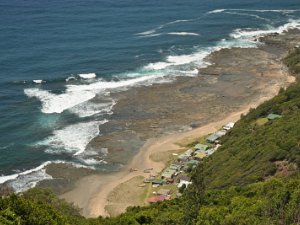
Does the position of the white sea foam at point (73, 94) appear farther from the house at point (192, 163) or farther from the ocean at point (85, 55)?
the house at point (192, 163)

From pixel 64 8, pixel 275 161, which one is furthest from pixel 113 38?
pixel 275 161

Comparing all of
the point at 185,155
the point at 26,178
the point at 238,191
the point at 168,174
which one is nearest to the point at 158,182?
the point at 168,174

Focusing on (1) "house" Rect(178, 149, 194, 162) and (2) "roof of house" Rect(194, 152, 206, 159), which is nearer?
(2) "roof of house" Rect(194, 152, 206, 159)

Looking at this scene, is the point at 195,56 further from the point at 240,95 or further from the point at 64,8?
the point at 64,8

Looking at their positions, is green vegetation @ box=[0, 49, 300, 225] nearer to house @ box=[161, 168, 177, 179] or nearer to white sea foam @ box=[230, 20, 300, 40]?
house @ box=[161, 168, 177, 179]

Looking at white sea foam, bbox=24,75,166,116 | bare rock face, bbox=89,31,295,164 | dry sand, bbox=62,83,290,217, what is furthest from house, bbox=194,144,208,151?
white sea foam, bbox=24,75,166,116

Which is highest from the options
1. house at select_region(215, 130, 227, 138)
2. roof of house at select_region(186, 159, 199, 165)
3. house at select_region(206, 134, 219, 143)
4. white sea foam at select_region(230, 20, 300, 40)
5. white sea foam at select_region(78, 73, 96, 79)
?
white sea foam at select_region(230, 20, 300, 40)
